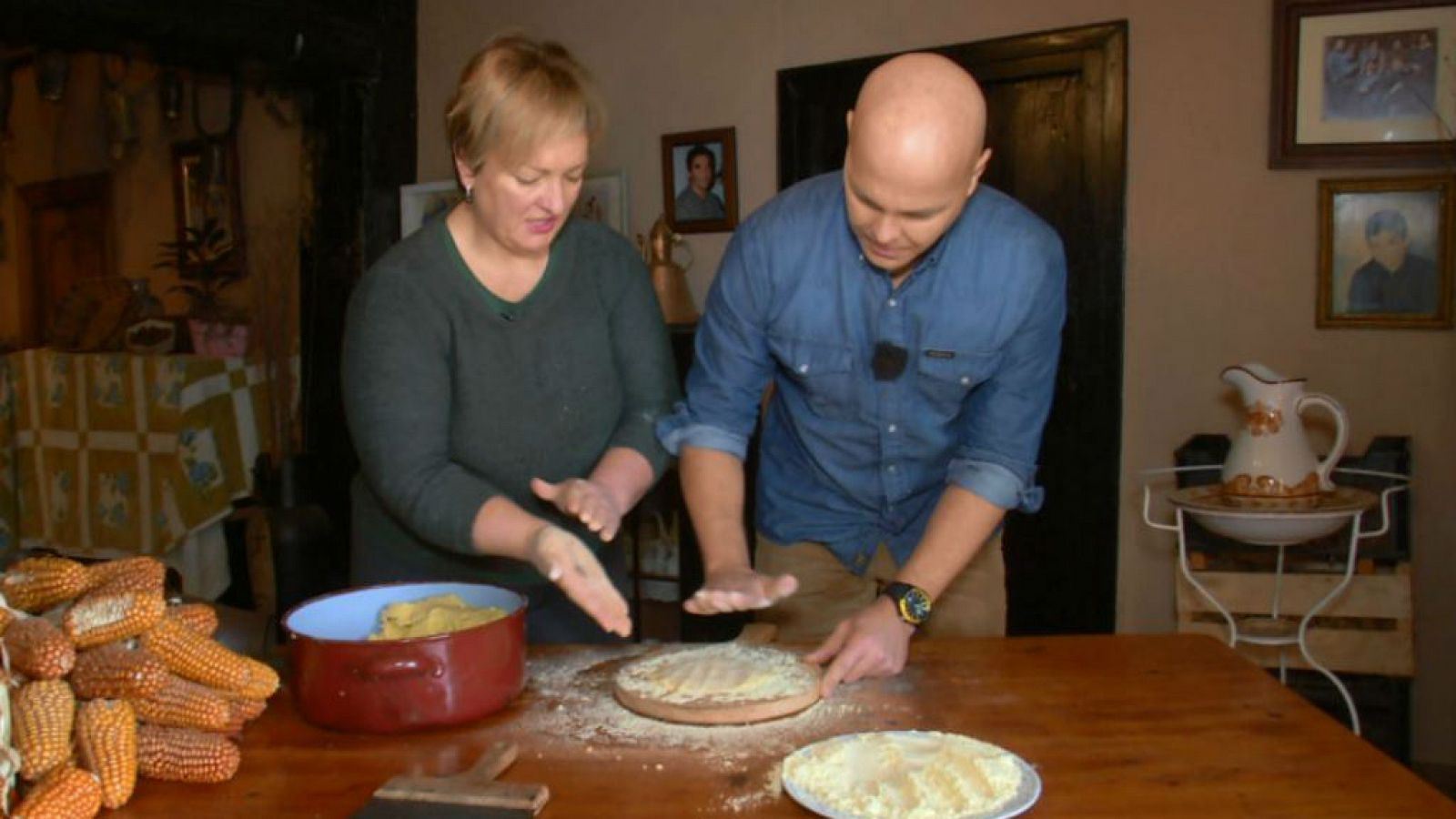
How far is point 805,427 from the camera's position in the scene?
2168 millimetres

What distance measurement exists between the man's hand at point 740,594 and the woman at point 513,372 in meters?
0.13

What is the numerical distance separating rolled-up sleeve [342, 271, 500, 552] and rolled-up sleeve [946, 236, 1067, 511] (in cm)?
76

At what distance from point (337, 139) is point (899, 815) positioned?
4483 millimetres

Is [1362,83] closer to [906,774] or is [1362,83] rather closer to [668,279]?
[668,279]

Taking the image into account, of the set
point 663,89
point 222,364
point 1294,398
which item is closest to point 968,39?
point 663,89

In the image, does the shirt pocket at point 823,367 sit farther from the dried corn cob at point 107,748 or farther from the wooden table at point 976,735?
the dried corn cob at point 107,748

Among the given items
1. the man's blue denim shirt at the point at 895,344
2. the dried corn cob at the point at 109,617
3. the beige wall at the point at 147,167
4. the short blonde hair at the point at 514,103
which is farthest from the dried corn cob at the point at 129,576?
the beige wall at the point at 147,167

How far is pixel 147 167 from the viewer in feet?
20.5

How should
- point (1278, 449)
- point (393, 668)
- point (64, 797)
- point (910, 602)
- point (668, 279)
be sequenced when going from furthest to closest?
point (668, 279), point (1278, 449), point (910, 602), point (393, 668), point (64, 797)

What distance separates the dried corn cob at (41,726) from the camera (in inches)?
47.7

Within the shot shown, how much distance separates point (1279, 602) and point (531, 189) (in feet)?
7.62

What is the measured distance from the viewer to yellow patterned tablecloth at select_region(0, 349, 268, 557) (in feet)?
14.4

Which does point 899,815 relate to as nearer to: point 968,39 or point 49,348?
point 968,39

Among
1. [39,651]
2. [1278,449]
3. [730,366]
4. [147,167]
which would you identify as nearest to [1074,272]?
[1278,449]
